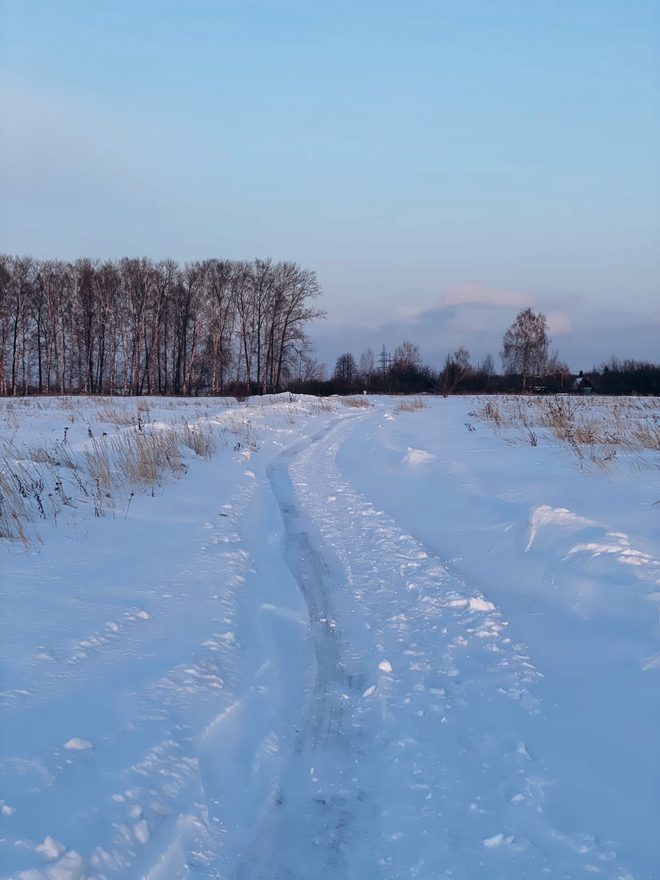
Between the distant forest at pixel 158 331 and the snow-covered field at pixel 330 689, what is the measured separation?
44017 millimetres

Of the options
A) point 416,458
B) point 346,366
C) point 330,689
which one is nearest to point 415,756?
point 330,689

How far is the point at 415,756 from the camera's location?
9.17 feet

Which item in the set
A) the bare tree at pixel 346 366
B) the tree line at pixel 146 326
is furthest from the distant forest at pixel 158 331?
the bare tree at pixel 346 366

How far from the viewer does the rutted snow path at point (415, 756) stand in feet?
7.27

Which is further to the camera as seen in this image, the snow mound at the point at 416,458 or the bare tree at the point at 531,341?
the bare tree at the point at 531,341

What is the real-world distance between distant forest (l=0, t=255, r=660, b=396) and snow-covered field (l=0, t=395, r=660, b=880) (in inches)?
1733

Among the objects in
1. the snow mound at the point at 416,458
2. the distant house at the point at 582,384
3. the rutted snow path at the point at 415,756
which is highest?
the distant house at the point at 582,384

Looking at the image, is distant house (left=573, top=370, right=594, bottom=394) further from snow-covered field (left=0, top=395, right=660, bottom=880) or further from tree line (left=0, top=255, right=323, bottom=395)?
snow-covered field (left=0, top=395, right=660, bottom=880)

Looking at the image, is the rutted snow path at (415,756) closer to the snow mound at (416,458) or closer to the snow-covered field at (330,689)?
the snow-covered field at (330,689)

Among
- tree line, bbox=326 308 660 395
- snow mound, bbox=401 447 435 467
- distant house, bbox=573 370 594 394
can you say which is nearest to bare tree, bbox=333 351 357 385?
tree line, bbox=326 308 660 395

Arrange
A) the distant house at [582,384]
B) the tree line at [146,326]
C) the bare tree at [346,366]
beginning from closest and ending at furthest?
the tree line at [146,326] → the distant house at [582,384] → the bare tree at [346,366]

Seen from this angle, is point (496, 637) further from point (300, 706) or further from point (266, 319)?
point (266, 319)

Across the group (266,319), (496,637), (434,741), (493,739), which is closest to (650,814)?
(493,739)

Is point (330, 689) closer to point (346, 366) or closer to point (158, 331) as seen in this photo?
point (158, 331)
